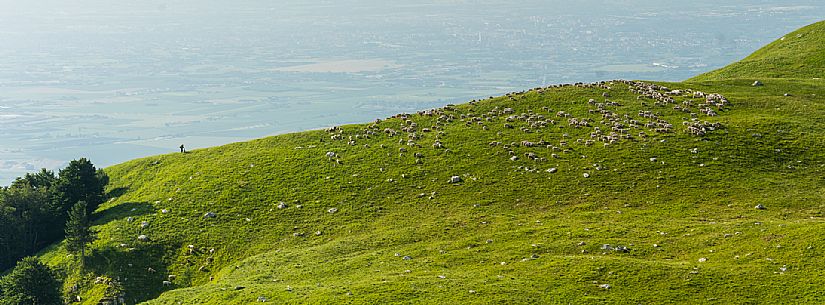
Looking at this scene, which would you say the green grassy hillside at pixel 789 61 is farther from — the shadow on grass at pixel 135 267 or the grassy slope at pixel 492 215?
the shadow on grass at pixel 135 267

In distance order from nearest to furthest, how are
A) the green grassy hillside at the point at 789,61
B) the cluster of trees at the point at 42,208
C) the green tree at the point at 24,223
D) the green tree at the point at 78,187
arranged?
the green tree at the point at 24,223 → the cluster of trees at the point at 42,208 → the green tree at the point at 78,187 → the green grassy hillside at the point at 789,61

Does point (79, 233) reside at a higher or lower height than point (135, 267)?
higher

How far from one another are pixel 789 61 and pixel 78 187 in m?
85.0

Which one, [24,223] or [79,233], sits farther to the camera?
[24,223]

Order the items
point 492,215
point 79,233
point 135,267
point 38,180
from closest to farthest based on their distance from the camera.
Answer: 1. point 492,215
2. point 135,267
3. point 79,233
4. point 38,180

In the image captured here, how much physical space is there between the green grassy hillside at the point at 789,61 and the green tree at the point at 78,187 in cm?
7279

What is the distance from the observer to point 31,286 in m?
43.2

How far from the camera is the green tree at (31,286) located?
141 ft

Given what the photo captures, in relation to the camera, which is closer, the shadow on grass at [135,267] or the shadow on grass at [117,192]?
the shadow on grass at [135,267]

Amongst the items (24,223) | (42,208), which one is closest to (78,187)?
(42,208)

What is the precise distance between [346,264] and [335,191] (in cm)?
1492

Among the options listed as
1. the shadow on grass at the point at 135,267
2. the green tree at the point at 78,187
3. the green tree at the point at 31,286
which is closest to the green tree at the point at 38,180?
the green tree at the point at 78,187

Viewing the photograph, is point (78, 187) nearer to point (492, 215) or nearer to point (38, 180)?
point (38, 180)

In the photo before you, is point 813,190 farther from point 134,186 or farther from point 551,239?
point 134,186
